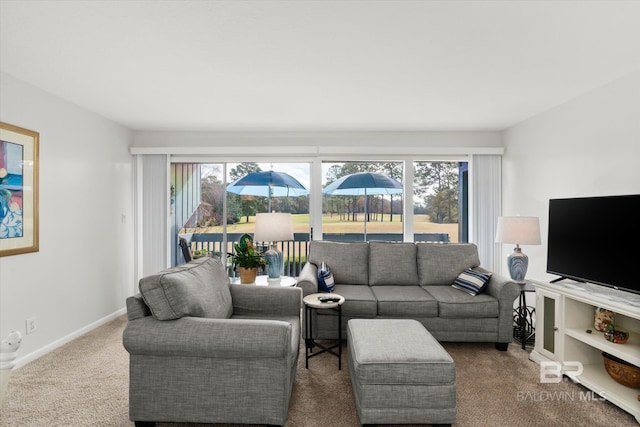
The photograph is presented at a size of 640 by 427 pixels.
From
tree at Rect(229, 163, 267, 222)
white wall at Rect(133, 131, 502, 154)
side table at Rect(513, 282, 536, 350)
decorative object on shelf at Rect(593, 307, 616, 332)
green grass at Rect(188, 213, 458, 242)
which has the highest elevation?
white wall at Rect(133, 131, 502, 154)

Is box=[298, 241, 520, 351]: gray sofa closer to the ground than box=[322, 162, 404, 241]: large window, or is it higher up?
closer to the ground

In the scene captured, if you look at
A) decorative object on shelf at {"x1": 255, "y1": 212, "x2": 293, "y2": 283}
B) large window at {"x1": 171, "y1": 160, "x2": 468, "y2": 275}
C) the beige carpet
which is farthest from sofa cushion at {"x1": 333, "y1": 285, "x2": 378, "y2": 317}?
large window at {"x1": 171, "y1": 160, "x2": 468, "y2": 275}

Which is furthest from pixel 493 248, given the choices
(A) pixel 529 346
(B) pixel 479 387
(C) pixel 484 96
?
(B) pixel 479 387

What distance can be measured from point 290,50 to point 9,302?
301cm

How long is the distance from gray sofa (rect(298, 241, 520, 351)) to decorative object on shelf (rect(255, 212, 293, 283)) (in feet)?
0.98

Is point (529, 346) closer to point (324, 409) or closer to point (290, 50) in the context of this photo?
point (324, 409)

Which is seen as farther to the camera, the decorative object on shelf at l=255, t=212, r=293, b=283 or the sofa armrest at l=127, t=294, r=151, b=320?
the decorative object on shelf at l=255, t=212, r=293, b=283

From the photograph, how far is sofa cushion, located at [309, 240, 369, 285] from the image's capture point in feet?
12.6

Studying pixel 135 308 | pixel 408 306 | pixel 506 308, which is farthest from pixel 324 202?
pixel 135 308

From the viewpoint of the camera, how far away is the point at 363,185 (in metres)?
4.50

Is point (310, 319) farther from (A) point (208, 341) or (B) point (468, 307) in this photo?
(B) point (468, 307)

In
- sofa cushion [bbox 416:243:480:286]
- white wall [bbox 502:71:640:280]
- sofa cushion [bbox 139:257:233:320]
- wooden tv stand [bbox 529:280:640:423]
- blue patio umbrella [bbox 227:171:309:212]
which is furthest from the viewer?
blue patio umbrella [bbox 227:171:309:212]

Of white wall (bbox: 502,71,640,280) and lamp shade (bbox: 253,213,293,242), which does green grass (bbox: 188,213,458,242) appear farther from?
lamp shade (bbox: 253,213,293,242)

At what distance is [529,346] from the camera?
3295 millimetres
